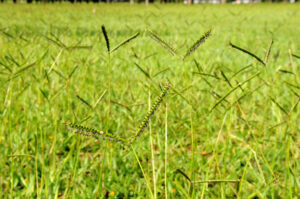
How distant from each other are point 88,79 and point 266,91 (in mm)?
1336

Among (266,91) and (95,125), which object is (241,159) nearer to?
(95,125)

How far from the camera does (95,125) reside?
5.19ft

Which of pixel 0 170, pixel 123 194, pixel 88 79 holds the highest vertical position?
pixel 88 79

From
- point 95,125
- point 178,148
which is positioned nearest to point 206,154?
point 178,148

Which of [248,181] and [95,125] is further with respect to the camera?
[95,125]

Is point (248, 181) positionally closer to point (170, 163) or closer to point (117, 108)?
point (170, 163)

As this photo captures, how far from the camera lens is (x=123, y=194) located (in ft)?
3.55

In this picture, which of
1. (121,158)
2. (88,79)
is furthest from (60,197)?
(88,79)

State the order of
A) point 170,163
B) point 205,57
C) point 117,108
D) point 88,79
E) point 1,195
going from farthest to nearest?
point 205,57
point 88,79
point 117,108
point 170,163
point 1,195

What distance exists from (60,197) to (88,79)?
3.55 ft

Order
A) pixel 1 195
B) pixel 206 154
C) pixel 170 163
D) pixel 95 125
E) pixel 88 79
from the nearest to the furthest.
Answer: pixel 1 195 < pixel 170 163 < pixel 206 154 < pixel 95 125 < pixel 88 79

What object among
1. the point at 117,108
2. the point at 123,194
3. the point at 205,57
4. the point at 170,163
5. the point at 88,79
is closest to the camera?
the point at 123,194

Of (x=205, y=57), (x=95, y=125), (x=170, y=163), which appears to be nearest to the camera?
(x=170, y=163)

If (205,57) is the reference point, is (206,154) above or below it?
below
